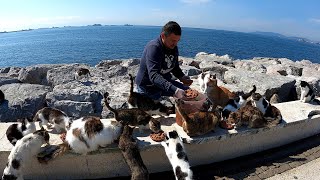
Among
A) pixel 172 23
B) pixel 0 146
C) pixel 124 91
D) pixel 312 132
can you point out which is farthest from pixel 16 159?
pixel 312 132

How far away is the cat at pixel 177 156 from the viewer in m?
4.26

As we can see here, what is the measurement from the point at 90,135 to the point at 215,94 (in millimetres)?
3282

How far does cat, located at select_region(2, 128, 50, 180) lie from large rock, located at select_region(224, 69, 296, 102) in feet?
18.6

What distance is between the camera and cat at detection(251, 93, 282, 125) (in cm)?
573

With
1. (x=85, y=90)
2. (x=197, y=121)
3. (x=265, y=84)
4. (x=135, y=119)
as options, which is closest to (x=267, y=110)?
(x=197, y=121)

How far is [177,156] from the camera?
14.6 ft

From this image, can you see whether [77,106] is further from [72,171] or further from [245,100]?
[245,100]

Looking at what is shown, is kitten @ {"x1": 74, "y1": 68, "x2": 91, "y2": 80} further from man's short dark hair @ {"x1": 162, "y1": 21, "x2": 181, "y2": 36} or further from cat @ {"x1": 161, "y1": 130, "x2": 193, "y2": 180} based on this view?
cat @ {"x1": 161, "y1": 130, "x2": 193, "y2": 180}

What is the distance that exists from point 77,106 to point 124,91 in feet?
4.43

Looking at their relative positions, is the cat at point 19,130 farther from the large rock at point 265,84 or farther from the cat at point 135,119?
the large rock at point 265,84

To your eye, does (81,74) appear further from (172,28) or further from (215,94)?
(172,28)

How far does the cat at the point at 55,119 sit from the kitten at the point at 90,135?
0.58 metres

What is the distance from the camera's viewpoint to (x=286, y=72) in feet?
41.7

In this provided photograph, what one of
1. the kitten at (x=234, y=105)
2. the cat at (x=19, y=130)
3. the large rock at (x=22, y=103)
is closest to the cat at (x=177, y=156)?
the kitten at (x=234, y=105)
